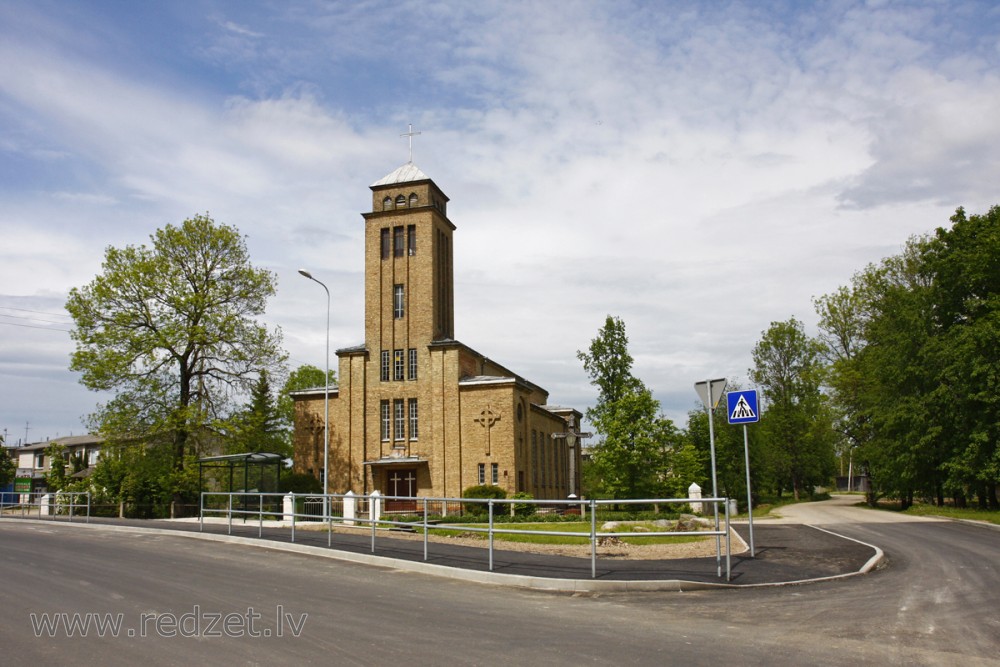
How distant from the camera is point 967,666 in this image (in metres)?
6.39

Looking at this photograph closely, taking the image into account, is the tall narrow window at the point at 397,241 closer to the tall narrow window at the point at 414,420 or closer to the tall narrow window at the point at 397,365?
the tall narrow window at the point at 397,365

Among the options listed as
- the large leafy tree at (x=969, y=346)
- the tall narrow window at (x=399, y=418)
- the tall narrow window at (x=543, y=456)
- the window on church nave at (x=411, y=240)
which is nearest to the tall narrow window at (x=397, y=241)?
the window on church nave at (x=411, y=240)

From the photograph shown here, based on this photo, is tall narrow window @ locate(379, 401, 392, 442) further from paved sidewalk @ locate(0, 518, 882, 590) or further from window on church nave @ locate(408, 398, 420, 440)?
paved sidewalk @ locate(0, 518, 882, 590)

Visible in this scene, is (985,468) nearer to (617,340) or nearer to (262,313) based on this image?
(617,340)

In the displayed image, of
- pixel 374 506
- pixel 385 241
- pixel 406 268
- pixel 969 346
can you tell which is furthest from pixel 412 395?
pixel 969 346

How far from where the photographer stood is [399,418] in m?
41.1

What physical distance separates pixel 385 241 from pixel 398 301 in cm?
379

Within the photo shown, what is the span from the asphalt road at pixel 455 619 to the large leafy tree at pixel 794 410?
1730 inches

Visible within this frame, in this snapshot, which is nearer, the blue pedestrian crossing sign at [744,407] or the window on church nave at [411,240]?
the blue pedestrian crossing sign at [744,407]

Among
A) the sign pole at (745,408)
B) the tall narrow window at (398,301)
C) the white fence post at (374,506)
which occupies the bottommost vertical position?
the white fence post at (374,506)

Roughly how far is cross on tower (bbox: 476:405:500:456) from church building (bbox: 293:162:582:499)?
0.17ft

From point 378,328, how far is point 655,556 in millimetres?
29654

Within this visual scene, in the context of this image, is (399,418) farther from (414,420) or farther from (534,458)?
(534,458)

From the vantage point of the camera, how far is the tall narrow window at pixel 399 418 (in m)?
40.8
